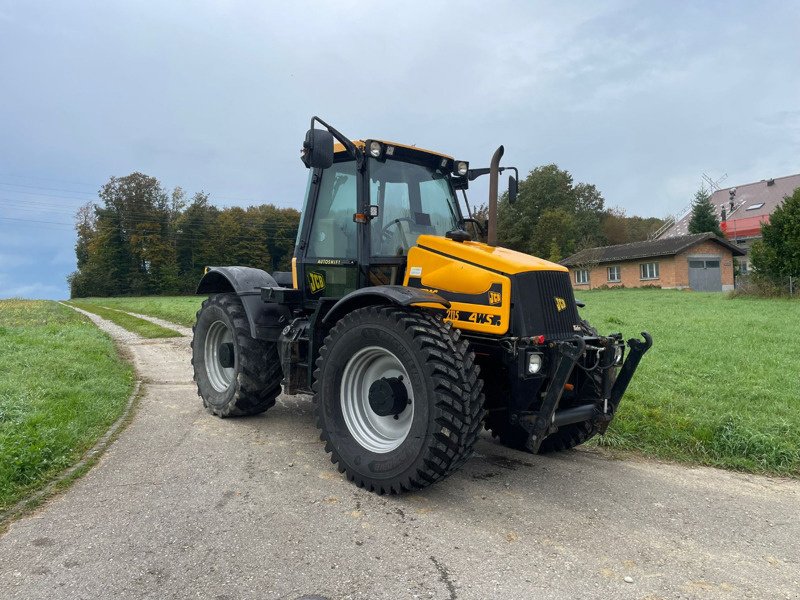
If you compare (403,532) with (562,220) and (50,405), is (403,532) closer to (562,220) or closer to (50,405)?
(50,405)

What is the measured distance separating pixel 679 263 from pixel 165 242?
154ft

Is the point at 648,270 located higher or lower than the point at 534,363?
higher

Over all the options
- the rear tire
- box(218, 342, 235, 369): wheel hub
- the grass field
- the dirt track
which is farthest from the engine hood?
box(218, 342, 235, 369): wheel hub

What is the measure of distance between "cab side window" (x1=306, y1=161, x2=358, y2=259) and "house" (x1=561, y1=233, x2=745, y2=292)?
39.4 m

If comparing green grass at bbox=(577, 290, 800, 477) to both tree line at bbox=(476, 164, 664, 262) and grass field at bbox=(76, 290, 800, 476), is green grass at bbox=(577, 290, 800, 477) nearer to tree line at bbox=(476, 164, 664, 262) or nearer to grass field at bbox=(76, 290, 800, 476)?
grass field at bbox=(76, 290, 800, 476)

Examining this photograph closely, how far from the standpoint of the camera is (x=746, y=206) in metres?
52.5

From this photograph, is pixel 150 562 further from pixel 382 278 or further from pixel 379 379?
pixel 382 278

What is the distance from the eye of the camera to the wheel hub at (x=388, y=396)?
13.4 ft

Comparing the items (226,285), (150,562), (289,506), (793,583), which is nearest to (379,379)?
(289,506)

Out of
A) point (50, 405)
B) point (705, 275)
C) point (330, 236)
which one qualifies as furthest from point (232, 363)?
point (705, 275)

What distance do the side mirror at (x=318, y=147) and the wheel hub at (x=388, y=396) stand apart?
1.69m

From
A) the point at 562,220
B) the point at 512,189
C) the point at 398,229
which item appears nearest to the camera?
the point at 398,229

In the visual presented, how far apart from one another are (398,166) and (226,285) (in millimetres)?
2733

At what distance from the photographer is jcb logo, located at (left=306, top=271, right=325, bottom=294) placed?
5418 mm
